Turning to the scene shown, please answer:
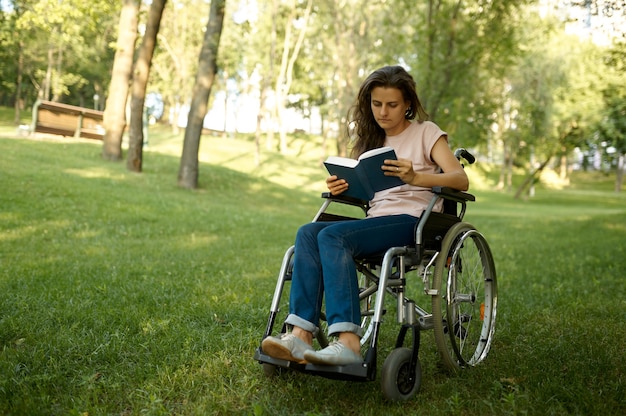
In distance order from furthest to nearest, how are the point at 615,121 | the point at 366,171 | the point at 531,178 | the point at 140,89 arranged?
the point at 531,178 < the point at 140,89 < the point at 615,121 < the point at 366,171

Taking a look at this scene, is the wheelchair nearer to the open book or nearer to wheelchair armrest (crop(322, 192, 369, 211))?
wheelchair armrest (crop(322, 192, 369, 211))

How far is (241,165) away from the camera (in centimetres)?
2912

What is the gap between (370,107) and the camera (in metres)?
3.92

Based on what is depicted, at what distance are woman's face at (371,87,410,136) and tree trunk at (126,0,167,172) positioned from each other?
44.5 feet

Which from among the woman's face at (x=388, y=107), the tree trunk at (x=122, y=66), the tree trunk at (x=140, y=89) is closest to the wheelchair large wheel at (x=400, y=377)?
the woman's face at (x=388, y=107)

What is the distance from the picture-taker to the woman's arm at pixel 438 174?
3.36 metres

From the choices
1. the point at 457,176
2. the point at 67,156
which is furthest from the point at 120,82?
the point at 457,176

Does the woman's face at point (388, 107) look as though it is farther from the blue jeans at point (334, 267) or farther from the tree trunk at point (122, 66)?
the tree trunk at point (122, 66)

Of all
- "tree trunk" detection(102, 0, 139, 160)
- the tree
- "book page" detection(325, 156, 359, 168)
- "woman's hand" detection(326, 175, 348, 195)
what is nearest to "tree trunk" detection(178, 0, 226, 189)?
"tree trunk" detection(102, 0, 139, 160)

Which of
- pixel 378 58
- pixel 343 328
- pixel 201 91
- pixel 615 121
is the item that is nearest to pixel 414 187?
pixel 343 328

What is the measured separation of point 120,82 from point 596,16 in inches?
473

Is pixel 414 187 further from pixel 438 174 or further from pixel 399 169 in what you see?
pixel 399 169

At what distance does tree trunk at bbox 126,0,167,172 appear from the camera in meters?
16.5

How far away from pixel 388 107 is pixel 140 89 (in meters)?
14.1
